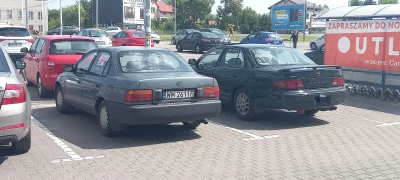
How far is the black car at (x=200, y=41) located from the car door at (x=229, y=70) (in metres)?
21.1

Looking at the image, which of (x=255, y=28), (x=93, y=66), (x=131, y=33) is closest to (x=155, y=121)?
(x=93, y=66)

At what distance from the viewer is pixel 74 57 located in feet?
39.1

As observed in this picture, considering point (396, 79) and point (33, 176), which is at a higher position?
point (396, 79)

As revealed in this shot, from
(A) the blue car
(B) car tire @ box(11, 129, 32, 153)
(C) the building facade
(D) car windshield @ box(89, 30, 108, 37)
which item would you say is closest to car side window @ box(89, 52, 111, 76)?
(B) car tire @ box(11, 129, 32, 153)

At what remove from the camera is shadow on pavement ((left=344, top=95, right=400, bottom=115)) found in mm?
11300

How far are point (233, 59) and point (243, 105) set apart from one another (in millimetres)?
1060

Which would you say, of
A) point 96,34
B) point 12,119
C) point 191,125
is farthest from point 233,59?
point 96,34

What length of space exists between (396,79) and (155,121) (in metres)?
7.42

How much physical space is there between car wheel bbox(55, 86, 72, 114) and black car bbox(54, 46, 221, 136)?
0.94 m

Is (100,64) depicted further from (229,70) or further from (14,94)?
(229,70)

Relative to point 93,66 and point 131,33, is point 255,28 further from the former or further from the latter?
point 93,66

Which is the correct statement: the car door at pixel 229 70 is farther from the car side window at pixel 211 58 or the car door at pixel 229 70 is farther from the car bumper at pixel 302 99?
the car bumper at pixel 302 99

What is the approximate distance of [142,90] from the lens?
23.9ft

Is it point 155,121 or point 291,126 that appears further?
point 291,126
